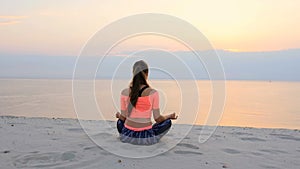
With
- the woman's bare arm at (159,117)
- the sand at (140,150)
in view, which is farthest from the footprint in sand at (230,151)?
the woman's bare arm at (159,117)

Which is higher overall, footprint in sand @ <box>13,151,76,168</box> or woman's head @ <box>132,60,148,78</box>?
woman's head @ <box>132,60,148,78</box>

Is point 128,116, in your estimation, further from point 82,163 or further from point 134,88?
point 82,163

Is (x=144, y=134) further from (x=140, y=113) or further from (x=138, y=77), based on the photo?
(x=138, y=77)

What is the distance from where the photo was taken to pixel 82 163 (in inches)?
166

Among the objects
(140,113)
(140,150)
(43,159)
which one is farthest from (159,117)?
(43,159)

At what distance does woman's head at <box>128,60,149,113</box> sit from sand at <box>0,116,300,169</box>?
2.66ft

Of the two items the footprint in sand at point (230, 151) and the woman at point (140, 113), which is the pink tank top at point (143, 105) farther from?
the footprint in sand at point (230, 151)

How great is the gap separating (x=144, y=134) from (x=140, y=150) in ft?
1.12

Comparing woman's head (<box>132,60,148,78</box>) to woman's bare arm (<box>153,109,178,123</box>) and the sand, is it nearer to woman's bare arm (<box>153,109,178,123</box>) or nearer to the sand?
woman's bare arm (<box>153,109,178,123</box>)

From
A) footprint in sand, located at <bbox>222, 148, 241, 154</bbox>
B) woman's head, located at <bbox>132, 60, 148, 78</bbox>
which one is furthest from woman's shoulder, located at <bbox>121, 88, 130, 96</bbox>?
footprint in sand, located at <bbox>222, 148, 241, 154</bbox>

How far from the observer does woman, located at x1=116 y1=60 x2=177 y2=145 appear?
16.3 ft

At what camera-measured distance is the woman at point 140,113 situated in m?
4.98

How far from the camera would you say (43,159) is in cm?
436

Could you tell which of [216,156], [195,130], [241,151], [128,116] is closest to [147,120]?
[128,116]
